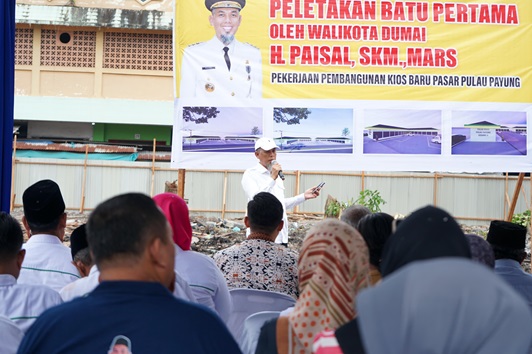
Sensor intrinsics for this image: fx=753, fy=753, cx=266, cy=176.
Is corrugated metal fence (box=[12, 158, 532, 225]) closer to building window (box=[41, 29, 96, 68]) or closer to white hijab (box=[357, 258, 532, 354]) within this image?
building window (box=[41, 29, 96, 68])

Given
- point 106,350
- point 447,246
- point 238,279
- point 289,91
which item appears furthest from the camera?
point 289,91

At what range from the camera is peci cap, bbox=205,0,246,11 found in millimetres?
6508

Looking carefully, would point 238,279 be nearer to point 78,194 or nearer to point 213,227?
point 213,227

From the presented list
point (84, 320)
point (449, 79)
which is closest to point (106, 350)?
point (84, 320)

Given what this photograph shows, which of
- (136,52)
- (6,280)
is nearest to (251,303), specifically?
(6,280)

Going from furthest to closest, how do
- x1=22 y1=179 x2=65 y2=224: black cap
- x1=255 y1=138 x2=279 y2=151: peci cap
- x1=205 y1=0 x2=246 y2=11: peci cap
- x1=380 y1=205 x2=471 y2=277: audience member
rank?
x1=205 y1=0 x2=246 y2=11: peci cap
x1=255 y1=138 x2=279 y2=151: peci cap
x1=22 y1=179 x2=65 y2=224: black cap
x1=380 y1=205 x2=471 y2=277: audience member

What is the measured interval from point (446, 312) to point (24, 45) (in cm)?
2182

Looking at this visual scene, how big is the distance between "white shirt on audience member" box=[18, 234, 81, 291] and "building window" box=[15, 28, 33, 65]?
741 inches

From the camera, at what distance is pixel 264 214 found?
169 inches

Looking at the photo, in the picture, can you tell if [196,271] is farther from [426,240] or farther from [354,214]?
[426,240]

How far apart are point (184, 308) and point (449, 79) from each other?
519 centimetres

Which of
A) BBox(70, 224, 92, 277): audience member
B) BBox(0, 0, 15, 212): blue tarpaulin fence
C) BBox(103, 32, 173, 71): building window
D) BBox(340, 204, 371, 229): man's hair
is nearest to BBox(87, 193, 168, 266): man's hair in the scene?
BBox(70, 224, 92, 277): audience member

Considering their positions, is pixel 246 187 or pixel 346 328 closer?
pixel 346 328

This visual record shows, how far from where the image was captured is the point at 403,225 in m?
1.82
